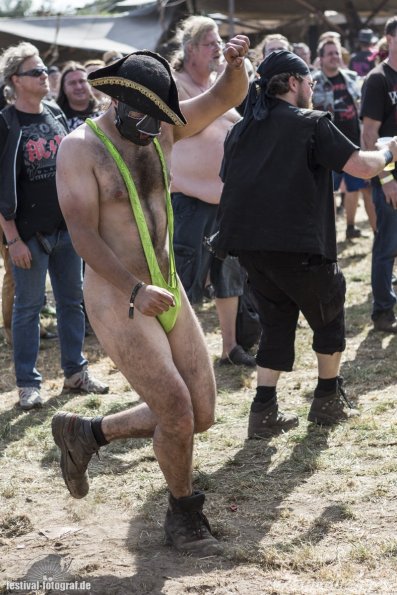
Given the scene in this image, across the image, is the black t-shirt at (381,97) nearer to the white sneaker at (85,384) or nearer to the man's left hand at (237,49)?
the white sneaker at (85,384)

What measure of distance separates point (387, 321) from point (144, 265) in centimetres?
393

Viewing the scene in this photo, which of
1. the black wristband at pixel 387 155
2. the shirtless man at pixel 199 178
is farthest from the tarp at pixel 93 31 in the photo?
the black wristband at pixel 387 155

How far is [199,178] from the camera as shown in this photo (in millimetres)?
6516

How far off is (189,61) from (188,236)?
118 cm

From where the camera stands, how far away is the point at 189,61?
6500mm

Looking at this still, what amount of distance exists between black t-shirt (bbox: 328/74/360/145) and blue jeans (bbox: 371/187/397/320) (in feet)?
9.61

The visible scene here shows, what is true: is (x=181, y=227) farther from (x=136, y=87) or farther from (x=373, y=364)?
(x=136, y=87)

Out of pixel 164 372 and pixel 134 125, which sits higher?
pixel 134 125

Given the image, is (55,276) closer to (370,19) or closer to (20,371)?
(20,371)

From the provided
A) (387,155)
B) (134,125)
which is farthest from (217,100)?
(387,155)

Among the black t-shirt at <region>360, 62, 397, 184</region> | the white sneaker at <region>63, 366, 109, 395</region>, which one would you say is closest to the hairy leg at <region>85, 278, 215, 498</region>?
the white sneaker at <region>63, 366, 109, 395</region>

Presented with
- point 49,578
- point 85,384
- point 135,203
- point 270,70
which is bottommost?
point 85,384

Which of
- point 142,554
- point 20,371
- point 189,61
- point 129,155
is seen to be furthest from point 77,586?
point 189,61

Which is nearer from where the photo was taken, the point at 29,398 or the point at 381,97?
the point at 29,398
